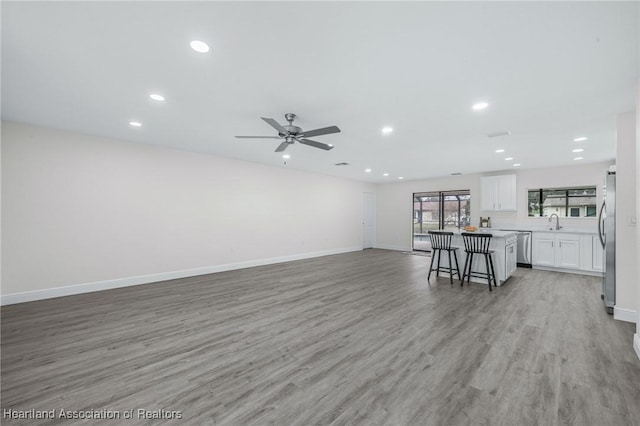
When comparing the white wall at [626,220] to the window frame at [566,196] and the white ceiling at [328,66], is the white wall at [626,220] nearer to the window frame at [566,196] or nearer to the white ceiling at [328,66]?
the white ceiling at [328,66]

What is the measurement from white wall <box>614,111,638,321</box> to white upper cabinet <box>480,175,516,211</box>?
13.5 ft

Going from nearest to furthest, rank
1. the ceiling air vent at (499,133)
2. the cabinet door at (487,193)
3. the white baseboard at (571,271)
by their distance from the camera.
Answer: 1. the ceiling air vent at (499,133)
2. the white baseboard at (571,271)
3. the cabinet door at (487,193)

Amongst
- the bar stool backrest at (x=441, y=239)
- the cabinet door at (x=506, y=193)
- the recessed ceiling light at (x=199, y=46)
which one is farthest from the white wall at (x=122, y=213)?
the cabinet door at (x=506, y=193)

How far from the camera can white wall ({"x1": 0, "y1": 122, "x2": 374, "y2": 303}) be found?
4.00 m

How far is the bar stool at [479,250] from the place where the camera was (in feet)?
15.7

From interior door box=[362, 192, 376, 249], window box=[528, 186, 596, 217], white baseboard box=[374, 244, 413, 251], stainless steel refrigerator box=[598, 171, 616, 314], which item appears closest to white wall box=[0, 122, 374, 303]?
interior door box=[362, 192, 376, 249]

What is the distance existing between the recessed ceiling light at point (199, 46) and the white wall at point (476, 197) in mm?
8171

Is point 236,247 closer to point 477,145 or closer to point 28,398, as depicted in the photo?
point 28,398

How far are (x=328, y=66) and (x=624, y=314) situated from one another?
15.5 ft

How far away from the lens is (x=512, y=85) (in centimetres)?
265

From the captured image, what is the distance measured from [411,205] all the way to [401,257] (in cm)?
229

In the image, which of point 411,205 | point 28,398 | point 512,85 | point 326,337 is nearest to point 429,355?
point 326,337

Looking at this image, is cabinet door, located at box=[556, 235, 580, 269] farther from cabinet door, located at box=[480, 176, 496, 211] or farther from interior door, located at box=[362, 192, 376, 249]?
interior door, located at box=[362, 192, 376, 249]

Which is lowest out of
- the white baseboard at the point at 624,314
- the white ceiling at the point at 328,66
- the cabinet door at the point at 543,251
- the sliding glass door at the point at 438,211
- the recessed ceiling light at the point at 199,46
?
the white baseboard at the point at 624,314
